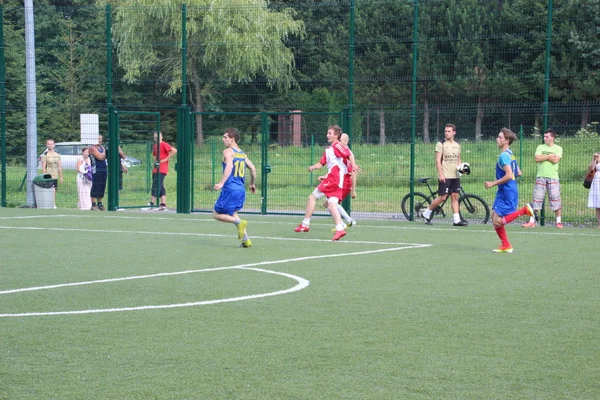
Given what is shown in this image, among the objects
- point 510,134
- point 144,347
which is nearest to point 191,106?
point 510,134

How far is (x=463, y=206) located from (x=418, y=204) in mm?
902

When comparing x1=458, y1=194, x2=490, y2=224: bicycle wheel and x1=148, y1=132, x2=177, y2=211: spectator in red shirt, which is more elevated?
x1=148, y1=132, x2=177, y2=211: spectator in red shirt

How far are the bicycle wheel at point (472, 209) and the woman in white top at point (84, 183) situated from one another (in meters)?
8.72

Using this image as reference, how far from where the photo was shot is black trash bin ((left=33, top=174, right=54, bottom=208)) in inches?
834

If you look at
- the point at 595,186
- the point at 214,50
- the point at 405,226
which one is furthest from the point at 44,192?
the point at 595,186

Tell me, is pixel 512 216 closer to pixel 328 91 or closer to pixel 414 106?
pixel 414 106

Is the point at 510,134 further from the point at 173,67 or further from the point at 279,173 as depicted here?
the point at 173,67

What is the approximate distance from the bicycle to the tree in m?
4.07

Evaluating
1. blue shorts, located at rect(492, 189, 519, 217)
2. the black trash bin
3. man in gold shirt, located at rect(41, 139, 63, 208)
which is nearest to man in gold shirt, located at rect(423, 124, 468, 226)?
blue shorts, located at rect(492, 189, 519, 217)

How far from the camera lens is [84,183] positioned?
21.0m

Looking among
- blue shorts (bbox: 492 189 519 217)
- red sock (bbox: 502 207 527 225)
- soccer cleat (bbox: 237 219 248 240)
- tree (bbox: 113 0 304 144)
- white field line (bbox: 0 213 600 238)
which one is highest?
tree (bbox: 113 0 304 144)

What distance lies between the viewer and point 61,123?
22281mm

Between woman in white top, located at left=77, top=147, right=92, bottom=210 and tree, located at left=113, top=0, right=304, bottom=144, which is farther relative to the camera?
woman in white top, located at left=77, top=147, right=92, bottom=210

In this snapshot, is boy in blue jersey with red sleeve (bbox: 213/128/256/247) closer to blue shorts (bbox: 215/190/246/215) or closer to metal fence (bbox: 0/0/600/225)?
blue shorts (bbox: 215/190/246/215)
